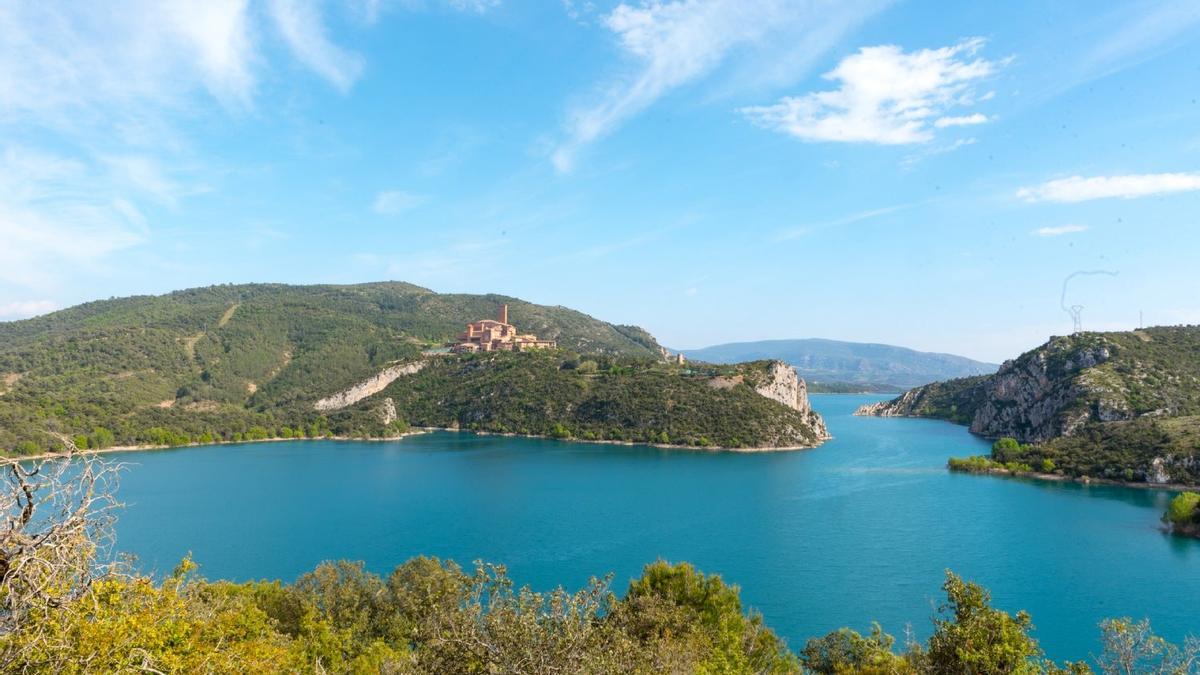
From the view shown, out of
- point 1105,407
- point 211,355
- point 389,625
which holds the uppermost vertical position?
point 211,355

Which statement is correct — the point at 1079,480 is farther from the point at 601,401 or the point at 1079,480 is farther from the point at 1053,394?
the point at 601,401

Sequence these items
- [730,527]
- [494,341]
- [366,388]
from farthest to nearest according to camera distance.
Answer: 1. [494,341]
2. [366,388]
3. [730,527]

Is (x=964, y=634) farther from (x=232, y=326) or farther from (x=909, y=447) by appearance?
(x=232, y=326)

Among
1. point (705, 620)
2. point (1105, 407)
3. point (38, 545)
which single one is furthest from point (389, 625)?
point (1105, 407)

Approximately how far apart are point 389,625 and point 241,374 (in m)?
115

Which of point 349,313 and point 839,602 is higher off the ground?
point 349,313

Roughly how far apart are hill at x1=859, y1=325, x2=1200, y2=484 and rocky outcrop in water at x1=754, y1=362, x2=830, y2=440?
26662mm

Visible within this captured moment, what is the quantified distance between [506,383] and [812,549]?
7423cm

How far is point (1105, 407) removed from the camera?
7594 cm

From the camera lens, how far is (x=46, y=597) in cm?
538

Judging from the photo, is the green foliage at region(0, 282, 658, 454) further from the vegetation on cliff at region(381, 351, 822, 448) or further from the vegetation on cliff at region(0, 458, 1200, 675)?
the vegetation on cliff at region(0, 458, 1200, 675)

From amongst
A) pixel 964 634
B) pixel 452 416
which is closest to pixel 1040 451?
pixel 964 634

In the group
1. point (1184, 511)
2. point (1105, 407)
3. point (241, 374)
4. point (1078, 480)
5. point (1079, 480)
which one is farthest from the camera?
point (241, 374)

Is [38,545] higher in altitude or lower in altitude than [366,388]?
higher
